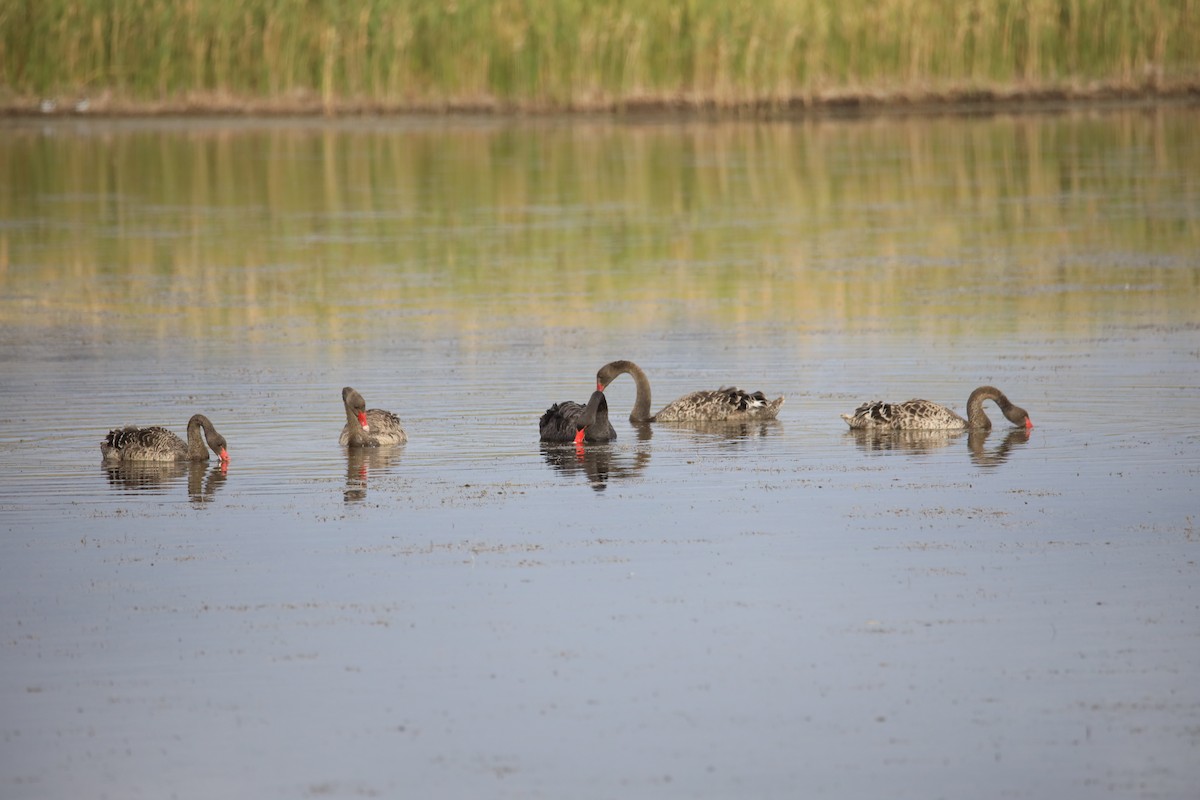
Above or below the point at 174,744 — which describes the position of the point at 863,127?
above

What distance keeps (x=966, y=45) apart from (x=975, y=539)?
36.5 meters

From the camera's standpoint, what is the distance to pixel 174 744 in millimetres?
7777

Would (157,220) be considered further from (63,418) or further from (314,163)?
(63,418)

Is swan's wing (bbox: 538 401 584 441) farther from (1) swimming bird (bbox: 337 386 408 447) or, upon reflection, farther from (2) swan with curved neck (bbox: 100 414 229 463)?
(2) swan with curved neck (bbox: 100 414 229 463)

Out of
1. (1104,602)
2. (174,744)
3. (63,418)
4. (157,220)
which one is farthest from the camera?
(157,220)

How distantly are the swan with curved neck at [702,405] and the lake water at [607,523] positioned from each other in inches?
7.8

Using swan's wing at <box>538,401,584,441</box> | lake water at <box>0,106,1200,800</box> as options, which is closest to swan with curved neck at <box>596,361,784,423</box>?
lake water at <box>0,106,1200,800</box>

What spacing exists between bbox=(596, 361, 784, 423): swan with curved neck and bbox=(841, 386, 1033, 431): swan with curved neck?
0.61 meters

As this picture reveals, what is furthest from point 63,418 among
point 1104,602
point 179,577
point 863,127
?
point 863,127

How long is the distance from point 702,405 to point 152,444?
12.8 feet

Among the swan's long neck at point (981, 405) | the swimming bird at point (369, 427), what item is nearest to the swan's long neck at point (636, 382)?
the swimming bird at point (369, 427)

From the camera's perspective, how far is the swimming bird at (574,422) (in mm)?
14109

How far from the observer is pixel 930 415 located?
46.3ft

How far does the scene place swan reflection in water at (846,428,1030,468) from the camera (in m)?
13.6
